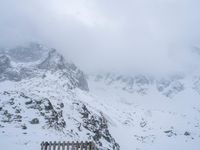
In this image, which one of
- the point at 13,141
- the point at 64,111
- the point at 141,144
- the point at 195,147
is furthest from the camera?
the point at 141,144

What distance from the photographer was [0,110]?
5428 cm

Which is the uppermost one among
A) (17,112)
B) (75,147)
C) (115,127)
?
(115,127)

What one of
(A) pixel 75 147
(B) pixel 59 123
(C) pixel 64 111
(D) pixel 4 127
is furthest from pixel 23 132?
(C) pixel 64 111

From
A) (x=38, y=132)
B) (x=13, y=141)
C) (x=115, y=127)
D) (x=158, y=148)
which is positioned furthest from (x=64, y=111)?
(x=115, y=127)

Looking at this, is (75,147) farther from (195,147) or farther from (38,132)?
(195,147)

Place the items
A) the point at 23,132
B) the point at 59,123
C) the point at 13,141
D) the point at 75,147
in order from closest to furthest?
1. the point at 75,147
2. the point at 13,141
3. the point at 23,132
4. the point at 59,123

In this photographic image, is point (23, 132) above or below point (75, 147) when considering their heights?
above

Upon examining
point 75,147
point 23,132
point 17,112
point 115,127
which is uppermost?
point 115,127

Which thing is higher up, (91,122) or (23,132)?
(91,122)

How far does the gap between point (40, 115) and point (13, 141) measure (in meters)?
17.9

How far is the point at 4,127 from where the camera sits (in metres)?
47.1

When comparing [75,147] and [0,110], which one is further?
[0,110]

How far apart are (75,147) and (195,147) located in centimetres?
14553

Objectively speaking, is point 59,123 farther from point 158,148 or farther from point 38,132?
point 158,148
